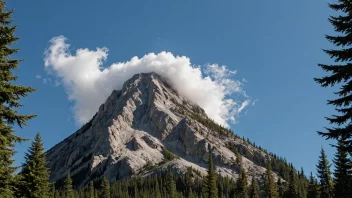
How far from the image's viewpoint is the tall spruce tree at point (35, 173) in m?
35.7

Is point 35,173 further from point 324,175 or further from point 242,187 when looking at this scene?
point 242,187

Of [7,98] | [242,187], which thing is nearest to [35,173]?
[7,98]

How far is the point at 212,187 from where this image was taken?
252ft

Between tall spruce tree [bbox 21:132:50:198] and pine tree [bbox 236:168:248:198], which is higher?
pine tree [bbox 236:168:248:198]

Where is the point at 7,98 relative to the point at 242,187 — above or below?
below

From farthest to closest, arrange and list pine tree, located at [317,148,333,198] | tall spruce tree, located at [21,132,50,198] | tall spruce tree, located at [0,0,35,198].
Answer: pine tree, located at [317,148,333,198]
tall spruce tree, located at [21,132,50,198]
tall spruce tree, located at [0,0,35,198]

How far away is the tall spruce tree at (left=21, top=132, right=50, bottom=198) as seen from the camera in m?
35.7

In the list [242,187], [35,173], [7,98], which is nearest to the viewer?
[7,98]

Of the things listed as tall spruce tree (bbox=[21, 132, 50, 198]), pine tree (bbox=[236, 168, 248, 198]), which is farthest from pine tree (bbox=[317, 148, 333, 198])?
tall spruce tree (bbox=[21, 132, 50, 198])

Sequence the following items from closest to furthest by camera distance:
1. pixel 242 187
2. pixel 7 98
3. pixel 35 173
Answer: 1. pixel 7 98
2. pixel 35 173
3. pixel 242 187

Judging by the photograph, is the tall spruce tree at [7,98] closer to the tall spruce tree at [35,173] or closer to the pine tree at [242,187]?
the tall spruce tree at [35,173]

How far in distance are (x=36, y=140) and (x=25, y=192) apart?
606 cm

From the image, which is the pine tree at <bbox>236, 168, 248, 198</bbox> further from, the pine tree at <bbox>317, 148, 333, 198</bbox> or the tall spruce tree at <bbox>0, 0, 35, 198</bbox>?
the tall spruce tree at <bbox>0, 0, 35, 198</bbox>

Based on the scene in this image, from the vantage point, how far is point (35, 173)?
121 feet
